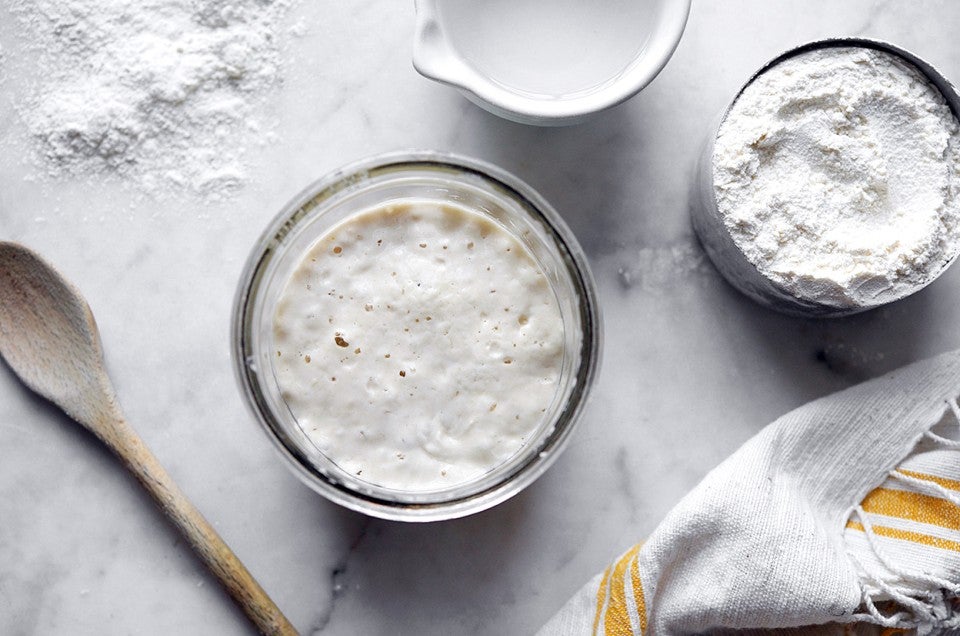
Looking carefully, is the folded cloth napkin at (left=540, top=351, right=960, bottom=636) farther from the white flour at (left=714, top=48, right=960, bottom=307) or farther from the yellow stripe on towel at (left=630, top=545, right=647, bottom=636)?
the white flour at (left=714, top=48, right=960, bottom=307)

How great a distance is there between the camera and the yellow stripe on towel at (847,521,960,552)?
2.41ft

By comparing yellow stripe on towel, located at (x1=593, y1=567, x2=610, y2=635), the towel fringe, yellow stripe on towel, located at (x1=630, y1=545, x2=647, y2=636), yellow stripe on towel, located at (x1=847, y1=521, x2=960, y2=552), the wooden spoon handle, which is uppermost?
yellow stripe on towel, located at (x1=847, y1=521, x2=960, y2=552)

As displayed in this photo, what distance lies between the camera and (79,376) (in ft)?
2.53

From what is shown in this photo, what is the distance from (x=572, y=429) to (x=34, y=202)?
0.51 m

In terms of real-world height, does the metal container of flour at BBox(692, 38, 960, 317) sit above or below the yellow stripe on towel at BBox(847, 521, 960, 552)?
above

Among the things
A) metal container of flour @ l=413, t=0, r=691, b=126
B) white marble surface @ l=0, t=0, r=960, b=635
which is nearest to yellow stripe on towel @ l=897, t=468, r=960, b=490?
white marble surface @ l=0, t=0, r=960, b=635

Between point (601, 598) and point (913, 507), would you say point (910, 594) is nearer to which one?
point (913, 507)

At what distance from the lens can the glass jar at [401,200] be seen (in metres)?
0.65

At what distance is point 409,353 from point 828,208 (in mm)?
350

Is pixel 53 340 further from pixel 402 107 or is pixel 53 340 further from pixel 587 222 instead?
pixel 587 222

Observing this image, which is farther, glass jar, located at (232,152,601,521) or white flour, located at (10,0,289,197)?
white flour, located at (10,0,289,197)

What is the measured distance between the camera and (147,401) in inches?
30.9

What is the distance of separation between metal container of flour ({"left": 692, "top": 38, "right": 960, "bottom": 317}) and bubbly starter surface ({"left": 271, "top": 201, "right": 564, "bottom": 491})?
0.16m

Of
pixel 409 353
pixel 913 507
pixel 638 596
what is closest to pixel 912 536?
pixel 913 507
